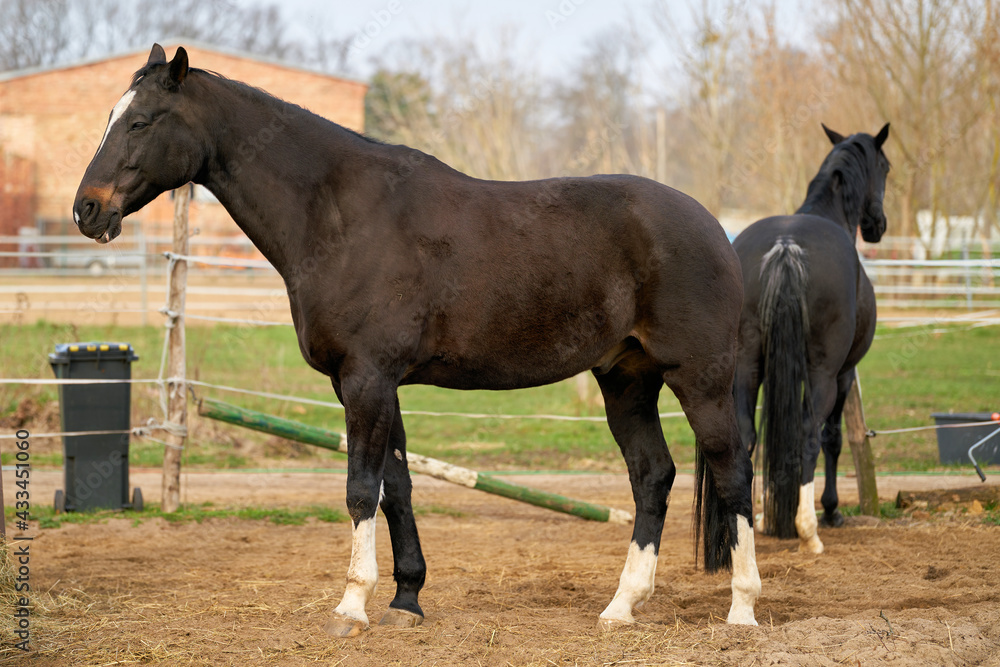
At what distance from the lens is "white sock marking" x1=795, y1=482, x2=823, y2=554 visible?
198 inches

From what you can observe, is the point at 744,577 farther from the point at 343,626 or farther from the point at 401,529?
the point at 343,626

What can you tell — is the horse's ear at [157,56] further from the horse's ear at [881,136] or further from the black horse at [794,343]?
the horse's ear at [881,136]

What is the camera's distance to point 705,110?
690 inches

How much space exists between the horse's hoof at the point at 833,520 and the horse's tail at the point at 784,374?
31.9 inches

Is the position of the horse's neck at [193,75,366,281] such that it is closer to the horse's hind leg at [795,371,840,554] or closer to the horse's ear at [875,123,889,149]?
the horse's hind leg at [795,371,840,554]

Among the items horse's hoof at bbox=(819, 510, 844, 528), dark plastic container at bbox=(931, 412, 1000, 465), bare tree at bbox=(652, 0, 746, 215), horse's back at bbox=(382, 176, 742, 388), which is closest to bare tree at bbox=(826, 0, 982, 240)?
bare tree at bbox=(652, 0, 746, 215)

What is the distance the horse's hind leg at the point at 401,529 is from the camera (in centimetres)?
365

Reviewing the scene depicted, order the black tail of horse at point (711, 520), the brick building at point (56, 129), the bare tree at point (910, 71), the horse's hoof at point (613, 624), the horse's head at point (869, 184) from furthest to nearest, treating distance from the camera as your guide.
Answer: the brick building at point (56, 129), the bare tree at point (910, 71), the horse's head at point (869, 184), the black tail of horse at point (711, 520), the horse's hoof at point (613, 624)

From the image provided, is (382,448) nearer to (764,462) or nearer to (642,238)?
(642,238)

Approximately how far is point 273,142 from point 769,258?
314 centimetres

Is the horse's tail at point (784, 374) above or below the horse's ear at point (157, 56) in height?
below

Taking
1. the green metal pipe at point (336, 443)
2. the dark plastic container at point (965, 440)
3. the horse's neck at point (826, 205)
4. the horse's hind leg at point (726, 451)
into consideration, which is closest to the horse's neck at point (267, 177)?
the horse's hind leg at point (726, 451)

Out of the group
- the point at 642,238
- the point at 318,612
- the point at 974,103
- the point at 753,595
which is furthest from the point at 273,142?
the point at 974,103

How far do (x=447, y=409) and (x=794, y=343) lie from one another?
6.17 meters
